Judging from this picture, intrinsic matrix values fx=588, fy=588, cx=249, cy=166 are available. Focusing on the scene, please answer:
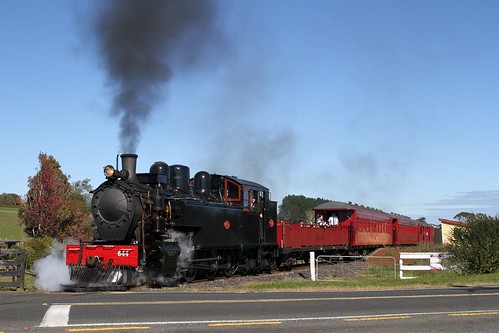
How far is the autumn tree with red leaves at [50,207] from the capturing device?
30641mm

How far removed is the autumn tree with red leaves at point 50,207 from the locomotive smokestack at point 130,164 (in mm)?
14611

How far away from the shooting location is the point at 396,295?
12727 millimetres

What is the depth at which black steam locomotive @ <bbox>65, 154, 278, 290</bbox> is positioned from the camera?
15.6 metres

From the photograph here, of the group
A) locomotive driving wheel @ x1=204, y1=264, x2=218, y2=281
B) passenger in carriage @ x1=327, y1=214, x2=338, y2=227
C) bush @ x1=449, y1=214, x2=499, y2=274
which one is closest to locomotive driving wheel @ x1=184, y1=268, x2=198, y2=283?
locomotive driving wheel @ x1=204, y1=264, x2=218, y2=281

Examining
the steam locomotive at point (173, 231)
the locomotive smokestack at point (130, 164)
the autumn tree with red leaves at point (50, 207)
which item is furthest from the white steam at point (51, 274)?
the autumn tree with red leaves at point (50, 207)

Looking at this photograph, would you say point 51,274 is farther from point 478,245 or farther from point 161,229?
point 478,245

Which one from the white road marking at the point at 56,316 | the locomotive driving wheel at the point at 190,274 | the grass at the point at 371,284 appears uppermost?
the white road marking at the point at 56,316

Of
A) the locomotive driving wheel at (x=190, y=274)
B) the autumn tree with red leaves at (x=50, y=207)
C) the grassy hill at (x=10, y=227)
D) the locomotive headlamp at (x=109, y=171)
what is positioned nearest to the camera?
the locomotive headlamp at (x=109, y=171)

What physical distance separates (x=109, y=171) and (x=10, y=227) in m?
51.8

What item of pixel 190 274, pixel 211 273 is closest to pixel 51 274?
pixel 190 274

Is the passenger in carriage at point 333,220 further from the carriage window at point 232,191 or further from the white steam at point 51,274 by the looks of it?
the white steam at point 51,274

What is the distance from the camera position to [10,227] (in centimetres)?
6284

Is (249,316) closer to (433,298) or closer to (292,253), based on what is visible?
(433,298)

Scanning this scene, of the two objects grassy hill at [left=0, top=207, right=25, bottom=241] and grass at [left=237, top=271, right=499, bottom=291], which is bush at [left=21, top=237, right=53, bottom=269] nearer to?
grass at [left=237, top=271, right=499, bottom=291]
